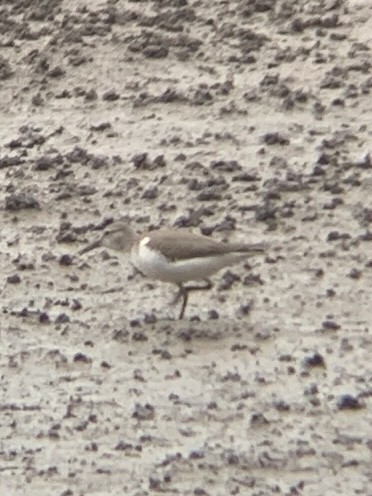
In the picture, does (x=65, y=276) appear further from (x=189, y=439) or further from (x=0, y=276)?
(x=189, y=439)

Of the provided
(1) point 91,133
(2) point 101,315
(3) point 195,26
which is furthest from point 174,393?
(3) point 195,26

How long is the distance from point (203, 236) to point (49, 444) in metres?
1.74

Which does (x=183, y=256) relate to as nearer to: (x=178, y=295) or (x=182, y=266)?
(x=182, y=266)

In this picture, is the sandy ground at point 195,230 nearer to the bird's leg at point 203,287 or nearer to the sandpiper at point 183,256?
the bird's leg at point 203,287

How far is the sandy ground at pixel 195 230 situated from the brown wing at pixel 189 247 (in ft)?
1.01

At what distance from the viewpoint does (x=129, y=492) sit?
250 inches

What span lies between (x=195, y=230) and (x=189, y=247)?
0.95m

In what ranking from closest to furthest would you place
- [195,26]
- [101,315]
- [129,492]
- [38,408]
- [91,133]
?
[129,492] → [38,408] → [101,315] → [91,133] → [195,26]

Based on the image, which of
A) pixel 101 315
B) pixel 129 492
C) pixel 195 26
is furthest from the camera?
pixel 195 26

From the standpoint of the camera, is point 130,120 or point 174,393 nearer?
point 174,393

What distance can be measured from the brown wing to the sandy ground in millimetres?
309

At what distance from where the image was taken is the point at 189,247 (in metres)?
7.73

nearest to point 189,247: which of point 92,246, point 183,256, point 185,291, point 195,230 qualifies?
point 183,256

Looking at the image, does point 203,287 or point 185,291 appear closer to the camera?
point 185,291
